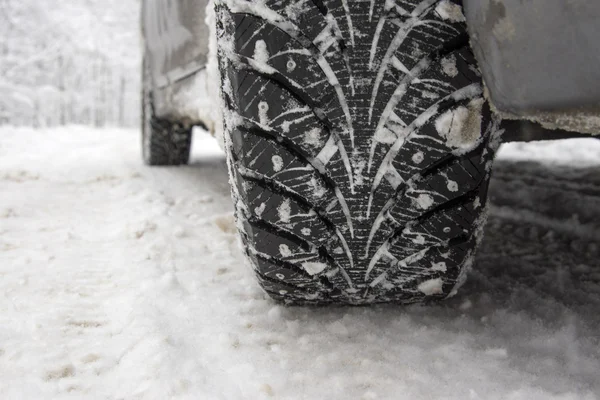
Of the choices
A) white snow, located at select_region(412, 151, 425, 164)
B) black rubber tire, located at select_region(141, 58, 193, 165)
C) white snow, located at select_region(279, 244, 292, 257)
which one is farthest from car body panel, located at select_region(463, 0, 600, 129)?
black rubber tire, located at select_region(141, 58, 193, 165)

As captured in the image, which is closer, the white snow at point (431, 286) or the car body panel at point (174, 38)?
the white snow at point (431, 286)

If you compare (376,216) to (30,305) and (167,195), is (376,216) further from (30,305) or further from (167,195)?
(167,195)

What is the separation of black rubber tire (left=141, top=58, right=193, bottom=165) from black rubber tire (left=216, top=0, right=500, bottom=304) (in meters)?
1.71

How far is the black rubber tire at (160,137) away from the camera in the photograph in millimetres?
2311

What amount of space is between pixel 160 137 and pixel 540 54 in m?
2.25

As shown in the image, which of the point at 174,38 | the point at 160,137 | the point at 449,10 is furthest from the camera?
the point at 160,137

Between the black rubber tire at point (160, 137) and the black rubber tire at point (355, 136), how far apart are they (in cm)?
171

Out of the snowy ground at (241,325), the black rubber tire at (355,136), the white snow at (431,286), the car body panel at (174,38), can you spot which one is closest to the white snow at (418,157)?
the black rubber tire at (355,136)

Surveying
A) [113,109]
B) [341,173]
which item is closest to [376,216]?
[341,173]

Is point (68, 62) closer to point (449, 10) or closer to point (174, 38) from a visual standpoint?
point (174, 38)

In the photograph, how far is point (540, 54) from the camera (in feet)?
1.68

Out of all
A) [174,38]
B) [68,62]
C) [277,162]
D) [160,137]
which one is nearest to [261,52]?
[277,162]

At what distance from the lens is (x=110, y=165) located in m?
2.75

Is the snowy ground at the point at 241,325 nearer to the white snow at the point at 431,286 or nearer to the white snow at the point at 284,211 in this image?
the white snow at the point at 431,286
